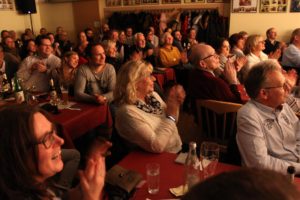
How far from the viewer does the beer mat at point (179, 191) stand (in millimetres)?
1420

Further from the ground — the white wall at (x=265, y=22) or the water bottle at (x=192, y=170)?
the white wall at (x=265, y=22)

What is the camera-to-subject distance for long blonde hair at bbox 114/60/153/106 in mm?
2055

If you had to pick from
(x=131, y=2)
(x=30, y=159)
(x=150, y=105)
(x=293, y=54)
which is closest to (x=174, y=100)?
(x=150, y=105)

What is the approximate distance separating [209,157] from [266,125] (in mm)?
499

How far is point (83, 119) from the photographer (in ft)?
9.14

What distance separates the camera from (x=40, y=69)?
3.69m

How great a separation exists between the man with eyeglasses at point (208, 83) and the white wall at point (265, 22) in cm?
445

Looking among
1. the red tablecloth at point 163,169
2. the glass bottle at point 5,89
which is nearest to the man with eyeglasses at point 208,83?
the red tablecloth at point 163,169

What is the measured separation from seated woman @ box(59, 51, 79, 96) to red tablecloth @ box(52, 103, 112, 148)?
647mm

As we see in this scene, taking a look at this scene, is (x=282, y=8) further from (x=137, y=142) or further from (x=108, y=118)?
(x=137, y=142)

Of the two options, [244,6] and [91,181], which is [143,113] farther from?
[244,6]

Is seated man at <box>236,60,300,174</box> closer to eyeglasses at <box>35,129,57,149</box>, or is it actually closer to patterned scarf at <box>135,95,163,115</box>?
patterned scarf at <box>135,95,163,115</box>

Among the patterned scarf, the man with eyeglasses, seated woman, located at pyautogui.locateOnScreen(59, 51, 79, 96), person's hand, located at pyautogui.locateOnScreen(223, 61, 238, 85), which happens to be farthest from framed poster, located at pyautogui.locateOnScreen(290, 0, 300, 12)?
the patterned scarf

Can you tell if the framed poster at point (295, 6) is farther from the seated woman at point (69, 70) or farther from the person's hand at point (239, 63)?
the seated woman at point (69, 70)
